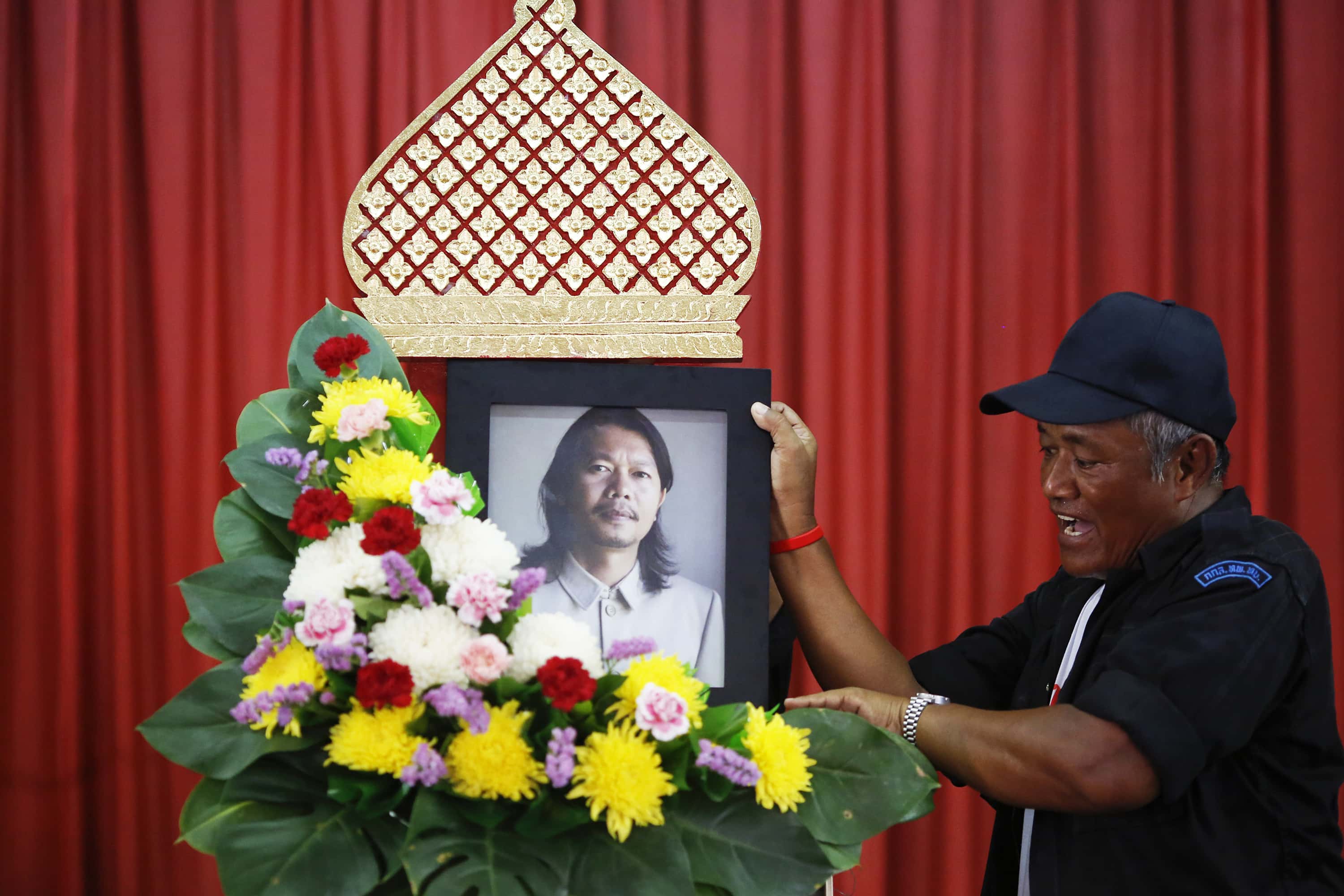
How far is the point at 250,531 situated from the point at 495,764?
17.0 inches

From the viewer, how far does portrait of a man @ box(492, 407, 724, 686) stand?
123cm

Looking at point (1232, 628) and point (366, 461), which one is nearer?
point (366, 461)

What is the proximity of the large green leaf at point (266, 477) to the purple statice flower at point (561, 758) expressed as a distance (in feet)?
1.29

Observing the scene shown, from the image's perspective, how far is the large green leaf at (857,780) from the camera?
96 cm

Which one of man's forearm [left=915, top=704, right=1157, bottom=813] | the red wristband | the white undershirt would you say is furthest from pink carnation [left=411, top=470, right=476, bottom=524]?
the white undershirt

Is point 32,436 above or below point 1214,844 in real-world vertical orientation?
above

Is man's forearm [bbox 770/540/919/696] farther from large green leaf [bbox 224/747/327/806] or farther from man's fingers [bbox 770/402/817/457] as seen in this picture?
large green leaf [bbox 224/747/327/806]

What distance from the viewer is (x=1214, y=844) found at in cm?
118

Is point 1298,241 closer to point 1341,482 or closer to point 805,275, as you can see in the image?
point 1341,482

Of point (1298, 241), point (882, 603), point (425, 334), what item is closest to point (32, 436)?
point (425, 334)

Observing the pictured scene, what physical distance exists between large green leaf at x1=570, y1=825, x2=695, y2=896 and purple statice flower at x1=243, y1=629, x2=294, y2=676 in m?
0.32

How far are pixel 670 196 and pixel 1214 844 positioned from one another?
Result: 102 centimetres

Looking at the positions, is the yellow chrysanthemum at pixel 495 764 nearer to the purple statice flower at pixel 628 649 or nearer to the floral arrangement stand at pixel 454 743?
the floral arrangement stand at pixel 454 743

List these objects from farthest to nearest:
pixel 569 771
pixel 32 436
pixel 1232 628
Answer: pixel 32 436 < pixel 1232 628 < pixel 569 771
